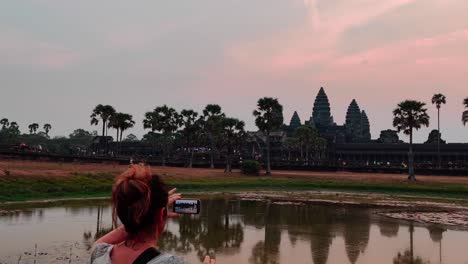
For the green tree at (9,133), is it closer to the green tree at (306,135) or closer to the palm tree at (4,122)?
the palm tree at (4,122)

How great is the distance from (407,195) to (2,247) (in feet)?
170

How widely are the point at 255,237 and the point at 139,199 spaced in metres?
24.8

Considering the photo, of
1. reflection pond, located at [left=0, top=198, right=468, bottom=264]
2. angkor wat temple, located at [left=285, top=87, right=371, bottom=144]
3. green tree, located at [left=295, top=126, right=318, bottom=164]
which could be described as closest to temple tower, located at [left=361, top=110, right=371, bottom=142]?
angkor wat temple, located at [left=285, top=87, right=371, bottom=144]

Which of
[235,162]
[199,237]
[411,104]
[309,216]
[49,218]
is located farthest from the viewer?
[235,162]

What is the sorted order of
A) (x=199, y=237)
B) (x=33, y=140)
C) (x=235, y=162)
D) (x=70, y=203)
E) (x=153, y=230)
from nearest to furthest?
1. (x=153, y=230)
2. (x=199, y=237)
3. (x=70, y=203)
4. (x=235, y=162)
5. (x=33, y=140)

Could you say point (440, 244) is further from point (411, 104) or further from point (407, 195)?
point (411, 104)

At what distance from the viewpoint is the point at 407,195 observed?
63000 millimetres

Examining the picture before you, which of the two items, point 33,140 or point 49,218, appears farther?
point 33,140

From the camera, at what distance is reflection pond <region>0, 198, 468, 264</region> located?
21719 millimetres

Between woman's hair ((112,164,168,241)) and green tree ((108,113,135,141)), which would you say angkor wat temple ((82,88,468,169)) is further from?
woman's hair ((112,164,168,241))

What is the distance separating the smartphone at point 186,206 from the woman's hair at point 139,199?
0.45 metres

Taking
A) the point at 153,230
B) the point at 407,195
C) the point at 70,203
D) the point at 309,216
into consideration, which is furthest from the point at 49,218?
the point at 407,195

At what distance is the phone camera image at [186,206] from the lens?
3724 mm

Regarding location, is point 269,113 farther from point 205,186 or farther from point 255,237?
point 255,237
